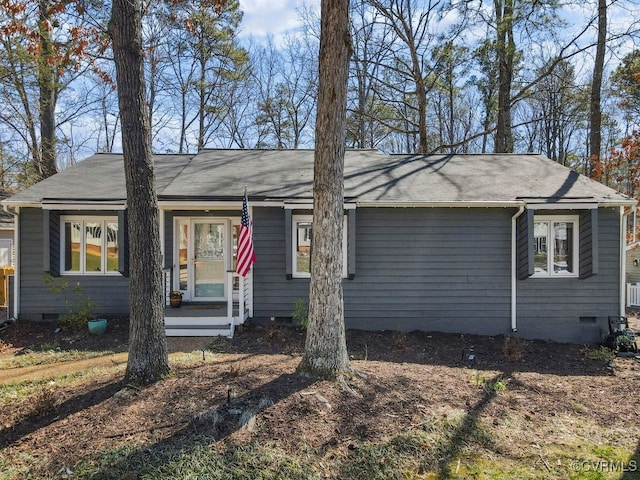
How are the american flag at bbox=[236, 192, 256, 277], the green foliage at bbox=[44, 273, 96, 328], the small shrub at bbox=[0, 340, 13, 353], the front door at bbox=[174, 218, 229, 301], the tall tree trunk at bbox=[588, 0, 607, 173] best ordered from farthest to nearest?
the tall tree trunk at bbox=[588, 0, 607, 173]
the front door at bbox=[174, 218, 229, 301]
the green foliage at bbox=[44, 273, 96, 328]
the american flag at bbox=[236, 192, 256, 277]
the small shrub at bbox=[0, 340, 13, 353]

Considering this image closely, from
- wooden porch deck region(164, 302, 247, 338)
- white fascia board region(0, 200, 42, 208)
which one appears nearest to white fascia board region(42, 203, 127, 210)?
white fascia board region(0, 200, 42, 208)

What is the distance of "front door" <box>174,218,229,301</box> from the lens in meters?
9.09

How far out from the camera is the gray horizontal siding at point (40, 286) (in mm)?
8500

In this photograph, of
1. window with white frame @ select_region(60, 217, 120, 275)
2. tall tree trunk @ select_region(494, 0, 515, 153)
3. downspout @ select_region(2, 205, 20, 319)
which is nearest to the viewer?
downspout @ select_region(2, 205, 20, 319)

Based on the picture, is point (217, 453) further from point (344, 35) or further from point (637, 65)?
point (637, 65)

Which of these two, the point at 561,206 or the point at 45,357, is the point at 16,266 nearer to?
the point at 45,357

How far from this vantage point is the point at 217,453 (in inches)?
119

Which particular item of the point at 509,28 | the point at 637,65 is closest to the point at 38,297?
the point at 509,28

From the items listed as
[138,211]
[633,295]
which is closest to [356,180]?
[138,211]

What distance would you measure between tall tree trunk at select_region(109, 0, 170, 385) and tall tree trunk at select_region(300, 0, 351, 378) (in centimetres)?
160

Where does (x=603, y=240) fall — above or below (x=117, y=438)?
above

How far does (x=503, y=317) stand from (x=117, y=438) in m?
7.39

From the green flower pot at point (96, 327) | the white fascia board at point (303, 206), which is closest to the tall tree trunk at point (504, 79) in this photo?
the white fascia board at point (303, 206)

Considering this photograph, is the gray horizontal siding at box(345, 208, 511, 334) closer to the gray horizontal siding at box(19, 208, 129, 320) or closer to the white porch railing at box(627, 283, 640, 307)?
the gray horizontal siding at box(19, 208, 129, 320)
